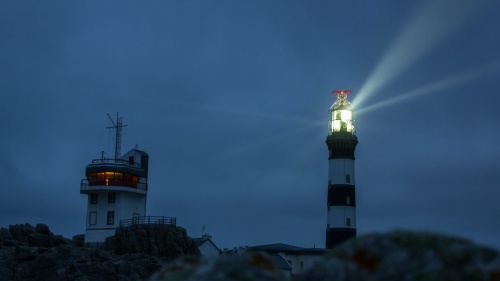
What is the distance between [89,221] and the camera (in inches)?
3145

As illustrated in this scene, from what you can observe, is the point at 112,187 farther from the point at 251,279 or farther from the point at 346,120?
the point at 251,279

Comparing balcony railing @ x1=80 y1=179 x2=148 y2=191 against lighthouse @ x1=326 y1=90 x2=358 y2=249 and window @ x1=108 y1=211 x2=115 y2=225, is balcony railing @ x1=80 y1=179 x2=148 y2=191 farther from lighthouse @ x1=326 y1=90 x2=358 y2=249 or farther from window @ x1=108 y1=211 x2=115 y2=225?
lighthouse @ x1=326 y1=90 x2=358 y2=249

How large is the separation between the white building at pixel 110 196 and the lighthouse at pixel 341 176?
26.0 m

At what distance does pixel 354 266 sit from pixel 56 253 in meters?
59.4

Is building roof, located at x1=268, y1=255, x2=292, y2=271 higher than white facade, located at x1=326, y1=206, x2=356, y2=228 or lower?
lower

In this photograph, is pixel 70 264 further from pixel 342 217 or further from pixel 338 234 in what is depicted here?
pixel 342 217

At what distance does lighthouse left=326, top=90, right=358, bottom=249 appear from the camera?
62.6 meters

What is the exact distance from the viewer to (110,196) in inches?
3125

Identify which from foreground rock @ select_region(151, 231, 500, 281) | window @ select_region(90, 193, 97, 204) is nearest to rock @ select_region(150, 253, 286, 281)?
foreground rock @ select_region(151, 231, 500, 281)

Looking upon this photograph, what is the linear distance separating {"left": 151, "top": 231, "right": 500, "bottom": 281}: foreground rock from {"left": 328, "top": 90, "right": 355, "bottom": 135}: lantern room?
6196 cm

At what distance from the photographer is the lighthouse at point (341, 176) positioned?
205 feet

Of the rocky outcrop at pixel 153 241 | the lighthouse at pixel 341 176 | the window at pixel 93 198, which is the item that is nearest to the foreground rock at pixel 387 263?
the lighthouse at pixel 341 176

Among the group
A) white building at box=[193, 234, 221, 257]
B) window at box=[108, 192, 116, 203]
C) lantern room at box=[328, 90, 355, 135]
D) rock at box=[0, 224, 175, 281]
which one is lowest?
rock at box=[0, 224, 175, 281]

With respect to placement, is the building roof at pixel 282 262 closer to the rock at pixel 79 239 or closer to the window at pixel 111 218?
the window at pixel 111 218
